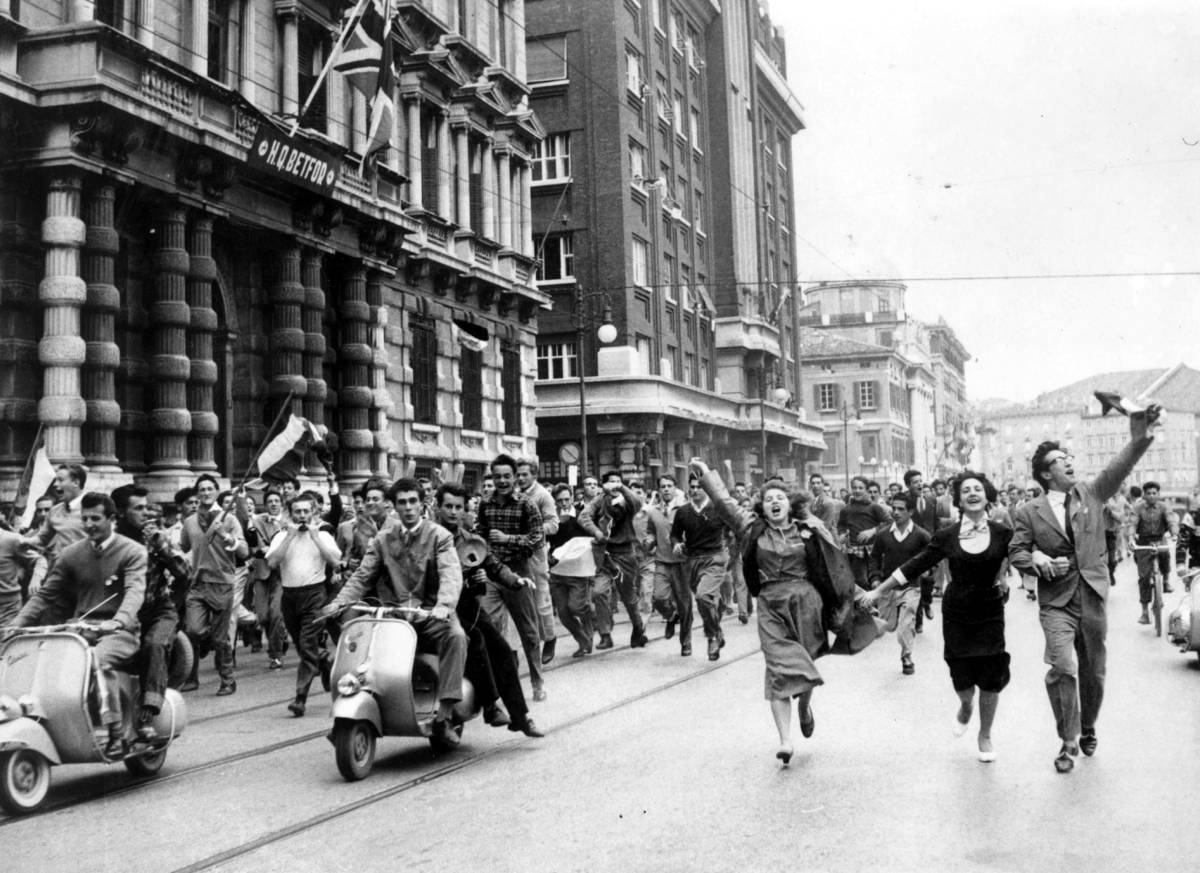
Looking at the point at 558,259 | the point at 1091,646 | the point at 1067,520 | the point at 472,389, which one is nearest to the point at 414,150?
the point at 472,389

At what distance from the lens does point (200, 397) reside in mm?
19000

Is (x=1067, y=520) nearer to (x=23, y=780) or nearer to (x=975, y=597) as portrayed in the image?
(x=975, y=597)

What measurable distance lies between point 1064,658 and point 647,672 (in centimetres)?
541

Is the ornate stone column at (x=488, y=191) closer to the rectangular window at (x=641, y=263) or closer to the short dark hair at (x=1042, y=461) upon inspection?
the rectangular window at (x=641, y=263)

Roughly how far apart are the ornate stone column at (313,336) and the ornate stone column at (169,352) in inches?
139

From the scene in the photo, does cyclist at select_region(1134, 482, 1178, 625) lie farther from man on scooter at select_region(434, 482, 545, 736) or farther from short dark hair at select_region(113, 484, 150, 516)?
short dark hair at select_region(113, 484, 150, 516)

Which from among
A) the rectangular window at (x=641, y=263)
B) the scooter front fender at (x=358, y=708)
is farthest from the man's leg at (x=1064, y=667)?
the rectangular window at (x=641, y=263)

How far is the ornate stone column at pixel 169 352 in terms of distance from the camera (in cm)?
1819

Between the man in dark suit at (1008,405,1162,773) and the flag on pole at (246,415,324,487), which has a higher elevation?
the flag on pole at (246,415,324,487)

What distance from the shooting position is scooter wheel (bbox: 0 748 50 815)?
6.82 metres

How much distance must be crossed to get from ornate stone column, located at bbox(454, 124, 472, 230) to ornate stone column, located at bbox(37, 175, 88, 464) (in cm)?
1342

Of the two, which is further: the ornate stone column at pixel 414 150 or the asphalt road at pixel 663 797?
the ornate stone column at pixel 414 150

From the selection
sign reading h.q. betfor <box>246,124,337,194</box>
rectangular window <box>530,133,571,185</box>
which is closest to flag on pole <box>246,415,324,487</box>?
sign reading h.q. betfor <box>246,124,337,194</box>

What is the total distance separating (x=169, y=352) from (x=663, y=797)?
13.7 m
